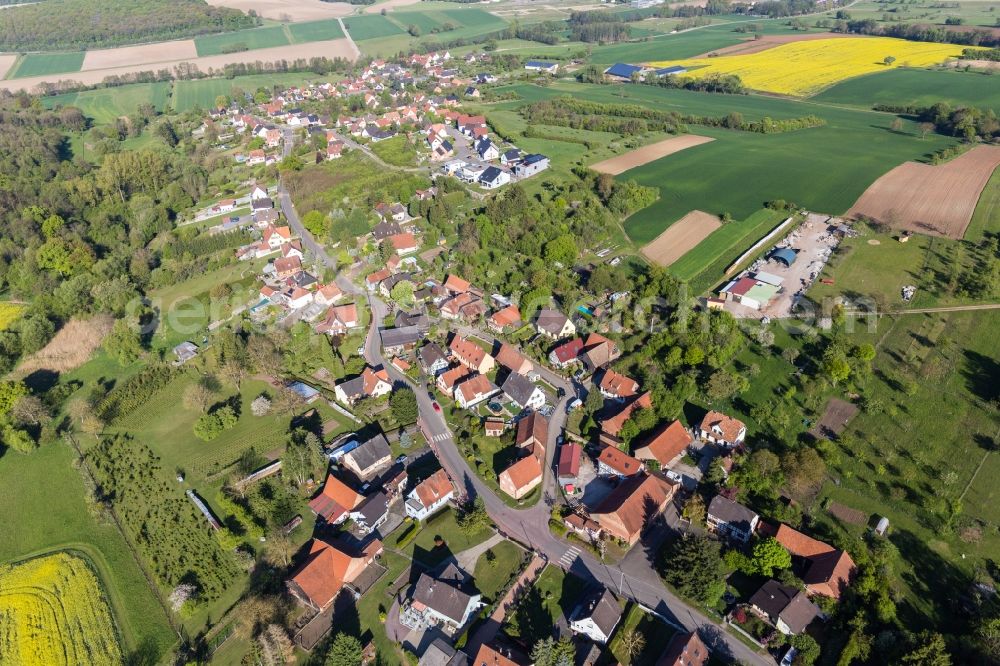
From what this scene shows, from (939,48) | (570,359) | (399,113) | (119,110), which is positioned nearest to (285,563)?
(570,359)

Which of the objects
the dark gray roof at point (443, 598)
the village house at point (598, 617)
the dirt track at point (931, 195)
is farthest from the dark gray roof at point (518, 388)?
the dirt track at point (931, 195)

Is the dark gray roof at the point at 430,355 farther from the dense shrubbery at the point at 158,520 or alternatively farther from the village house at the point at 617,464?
the dense shrubbery at the point at 158,520

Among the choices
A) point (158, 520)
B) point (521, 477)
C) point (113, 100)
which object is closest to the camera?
point (521, 477)

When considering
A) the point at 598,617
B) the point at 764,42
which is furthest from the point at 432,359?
the point at 764,42

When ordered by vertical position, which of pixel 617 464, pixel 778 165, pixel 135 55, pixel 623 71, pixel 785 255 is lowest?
pixel 617 464

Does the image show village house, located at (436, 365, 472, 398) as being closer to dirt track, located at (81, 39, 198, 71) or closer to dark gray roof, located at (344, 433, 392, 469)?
A: dark gray roof, located at (344, 433, 392, 469)

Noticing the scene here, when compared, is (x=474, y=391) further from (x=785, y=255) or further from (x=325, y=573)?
(x=785, y=255)

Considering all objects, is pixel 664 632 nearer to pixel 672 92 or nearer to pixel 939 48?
pixel 672 92
